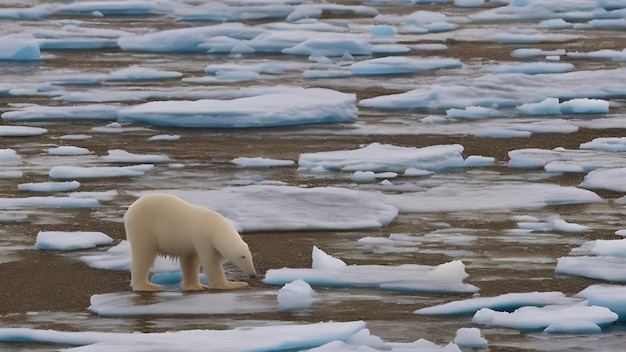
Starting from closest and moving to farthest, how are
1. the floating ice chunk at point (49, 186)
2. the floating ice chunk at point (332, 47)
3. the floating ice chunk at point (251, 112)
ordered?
1. the floating ice chunk at point (49, 186)
2. the floating ice chunk at point (251, 112)
3. the floating ice chunk at point (332, 47)

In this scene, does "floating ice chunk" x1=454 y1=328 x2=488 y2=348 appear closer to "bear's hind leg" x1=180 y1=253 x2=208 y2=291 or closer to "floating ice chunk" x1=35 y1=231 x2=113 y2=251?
"bear's hind leg" x1=180 y1=253 x2=208 y2=291

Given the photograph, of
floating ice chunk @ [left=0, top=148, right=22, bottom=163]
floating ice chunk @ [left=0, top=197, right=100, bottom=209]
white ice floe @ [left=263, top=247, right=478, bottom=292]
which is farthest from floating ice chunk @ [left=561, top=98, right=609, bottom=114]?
white ice floe @ [left=263, top=247, right=478, bottom=292]

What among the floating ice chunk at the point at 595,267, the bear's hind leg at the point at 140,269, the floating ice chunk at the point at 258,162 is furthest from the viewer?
the floating ice chunk at the point at 258,162

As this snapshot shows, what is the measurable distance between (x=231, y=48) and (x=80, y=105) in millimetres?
5818

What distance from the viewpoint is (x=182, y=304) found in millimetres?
5648

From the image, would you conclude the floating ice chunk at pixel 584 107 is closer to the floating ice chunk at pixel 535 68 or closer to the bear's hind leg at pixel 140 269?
the floating ice chunk at pixel 535 68

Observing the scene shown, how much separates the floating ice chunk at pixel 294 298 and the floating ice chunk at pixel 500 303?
0.46 meters

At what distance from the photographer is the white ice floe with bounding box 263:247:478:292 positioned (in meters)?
5.96

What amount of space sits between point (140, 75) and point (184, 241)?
32.0 ft

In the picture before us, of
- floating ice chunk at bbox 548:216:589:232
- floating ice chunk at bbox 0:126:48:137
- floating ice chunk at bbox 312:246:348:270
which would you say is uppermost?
floating ice chunk at bbox 0:126:48:137

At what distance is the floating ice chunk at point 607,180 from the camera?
8766mm

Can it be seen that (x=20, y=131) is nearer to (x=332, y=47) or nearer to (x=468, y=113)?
(x=468, y=113)

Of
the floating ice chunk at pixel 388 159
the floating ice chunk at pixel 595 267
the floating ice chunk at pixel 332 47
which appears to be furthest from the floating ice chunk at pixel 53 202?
the floating ice chunk at pixel 332 47

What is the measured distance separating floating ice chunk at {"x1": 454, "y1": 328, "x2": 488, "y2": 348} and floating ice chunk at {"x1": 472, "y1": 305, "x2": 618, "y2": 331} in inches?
12.0
